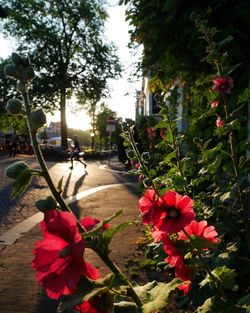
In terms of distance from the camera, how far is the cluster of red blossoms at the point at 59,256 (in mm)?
990

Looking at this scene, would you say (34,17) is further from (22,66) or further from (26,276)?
(22,66)

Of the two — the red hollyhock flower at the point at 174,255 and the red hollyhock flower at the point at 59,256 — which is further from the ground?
the red hollyhock flower at the point at 59,256

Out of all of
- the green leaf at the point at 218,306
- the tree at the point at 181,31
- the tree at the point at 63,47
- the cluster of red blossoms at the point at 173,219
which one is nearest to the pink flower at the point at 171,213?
the cluster of red blossoms at the point at 173,219

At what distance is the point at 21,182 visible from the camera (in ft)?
3.75

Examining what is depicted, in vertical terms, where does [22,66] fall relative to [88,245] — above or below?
above

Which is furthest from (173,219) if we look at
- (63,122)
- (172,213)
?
(63,122)

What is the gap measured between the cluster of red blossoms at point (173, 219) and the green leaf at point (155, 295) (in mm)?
133

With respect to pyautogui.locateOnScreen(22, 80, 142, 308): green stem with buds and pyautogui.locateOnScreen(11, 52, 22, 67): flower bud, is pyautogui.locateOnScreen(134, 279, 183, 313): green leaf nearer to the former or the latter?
pyautogui.locateOnScreen(22, 80, 142, 308): green stem with buds

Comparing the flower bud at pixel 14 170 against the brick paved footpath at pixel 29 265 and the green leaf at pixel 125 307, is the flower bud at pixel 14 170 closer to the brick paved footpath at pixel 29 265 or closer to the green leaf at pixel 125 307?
the green leaf at pixel 125 307

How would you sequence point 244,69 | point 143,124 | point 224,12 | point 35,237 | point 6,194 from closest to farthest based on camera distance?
point 224,12
point 244,69
point 35,237
point 6,194
point 143,124

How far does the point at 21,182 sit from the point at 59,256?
256 mm

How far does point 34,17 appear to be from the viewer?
1503 inches

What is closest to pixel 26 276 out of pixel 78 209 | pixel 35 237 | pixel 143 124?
pixel 35 237

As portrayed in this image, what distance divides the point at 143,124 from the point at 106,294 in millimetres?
15957
